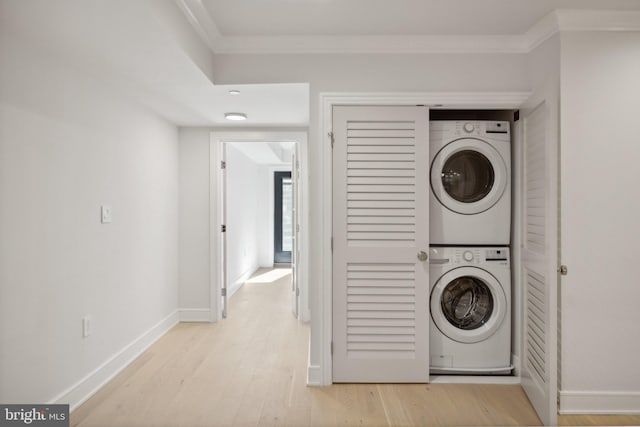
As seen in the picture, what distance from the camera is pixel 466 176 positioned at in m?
2.61

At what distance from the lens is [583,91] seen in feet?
7.20

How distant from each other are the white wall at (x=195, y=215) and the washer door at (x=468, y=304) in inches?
93.4

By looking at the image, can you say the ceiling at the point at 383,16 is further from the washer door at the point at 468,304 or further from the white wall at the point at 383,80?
the washer door at the point at 468,304

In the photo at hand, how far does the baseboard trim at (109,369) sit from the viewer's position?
220 cm

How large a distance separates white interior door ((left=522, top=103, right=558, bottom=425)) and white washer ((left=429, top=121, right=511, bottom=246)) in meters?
0.18

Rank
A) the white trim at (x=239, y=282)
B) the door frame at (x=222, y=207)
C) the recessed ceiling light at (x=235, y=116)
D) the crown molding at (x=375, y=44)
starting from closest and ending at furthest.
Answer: the crown molding at (x=375, y=44), the recessed ceiling light at (x=235, y=116), the door frame at (x=222, y=207), the white trim at (x=239, y=282)

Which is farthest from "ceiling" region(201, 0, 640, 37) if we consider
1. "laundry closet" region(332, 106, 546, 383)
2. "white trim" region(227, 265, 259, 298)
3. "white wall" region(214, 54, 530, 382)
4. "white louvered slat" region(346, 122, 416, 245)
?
"white trim" region(227, 265, 259, 298)

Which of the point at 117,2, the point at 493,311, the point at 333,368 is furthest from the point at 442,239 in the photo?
the point at 117,2

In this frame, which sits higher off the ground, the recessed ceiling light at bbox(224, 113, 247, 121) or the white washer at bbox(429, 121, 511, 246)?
the recessed ceiling light at bbox(224, 113, 247, 121)

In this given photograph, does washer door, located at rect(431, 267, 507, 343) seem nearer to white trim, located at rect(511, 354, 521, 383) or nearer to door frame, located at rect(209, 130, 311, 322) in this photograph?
white trim, located at rect(511, 354, 521, 383)

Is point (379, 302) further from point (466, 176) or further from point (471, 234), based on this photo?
point (466, 176)

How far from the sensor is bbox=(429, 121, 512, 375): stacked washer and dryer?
8.38 feet

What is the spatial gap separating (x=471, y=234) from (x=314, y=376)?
146 cm

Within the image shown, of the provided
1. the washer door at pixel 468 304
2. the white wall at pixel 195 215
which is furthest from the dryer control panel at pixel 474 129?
the white wall at pixel 195 215
